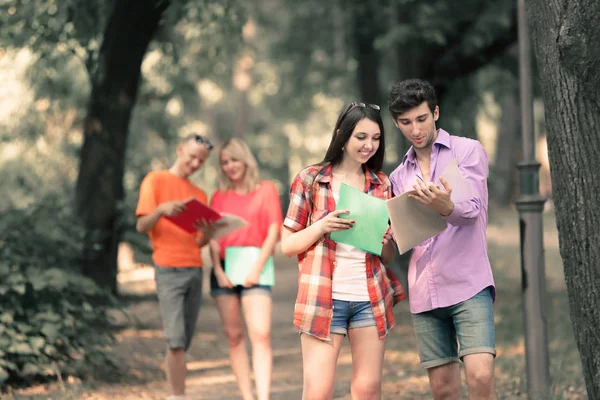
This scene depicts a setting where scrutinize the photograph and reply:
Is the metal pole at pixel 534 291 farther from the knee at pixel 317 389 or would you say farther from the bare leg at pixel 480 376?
the knee at pixel 317 389

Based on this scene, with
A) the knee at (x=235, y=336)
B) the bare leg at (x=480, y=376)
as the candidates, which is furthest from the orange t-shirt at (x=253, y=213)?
the bare leg at (x=480, y=376)

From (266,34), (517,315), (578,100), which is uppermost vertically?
(266,34)

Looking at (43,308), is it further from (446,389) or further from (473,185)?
(473,185)

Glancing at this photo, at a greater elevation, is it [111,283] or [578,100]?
[578,100]

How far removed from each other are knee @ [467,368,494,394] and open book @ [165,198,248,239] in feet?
8.75

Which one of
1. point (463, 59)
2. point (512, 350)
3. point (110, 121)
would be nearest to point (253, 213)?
point (512, 350)

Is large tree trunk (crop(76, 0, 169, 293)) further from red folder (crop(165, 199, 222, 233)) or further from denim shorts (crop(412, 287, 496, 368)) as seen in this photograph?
denim shorts (crop(412, 287, 496, 368))

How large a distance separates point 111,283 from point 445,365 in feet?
25.5

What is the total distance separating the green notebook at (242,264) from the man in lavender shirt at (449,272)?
2294mm

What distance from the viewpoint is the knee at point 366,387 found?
5.00 meters

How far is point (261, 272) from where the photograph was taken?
288 inches

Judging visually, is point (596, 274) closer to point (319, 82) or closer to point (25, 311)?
point (25, 311)

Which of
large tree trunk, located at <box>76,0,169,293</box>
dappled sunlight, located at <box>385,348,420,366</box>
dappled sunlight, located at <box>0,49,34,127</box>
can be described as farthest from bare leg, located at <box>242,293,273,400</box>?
dappled sunlight, located at <box>0,49,34,127</box>

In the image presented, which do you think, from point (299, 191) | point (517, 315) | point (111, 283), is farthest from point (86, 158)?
point (299, 191)
